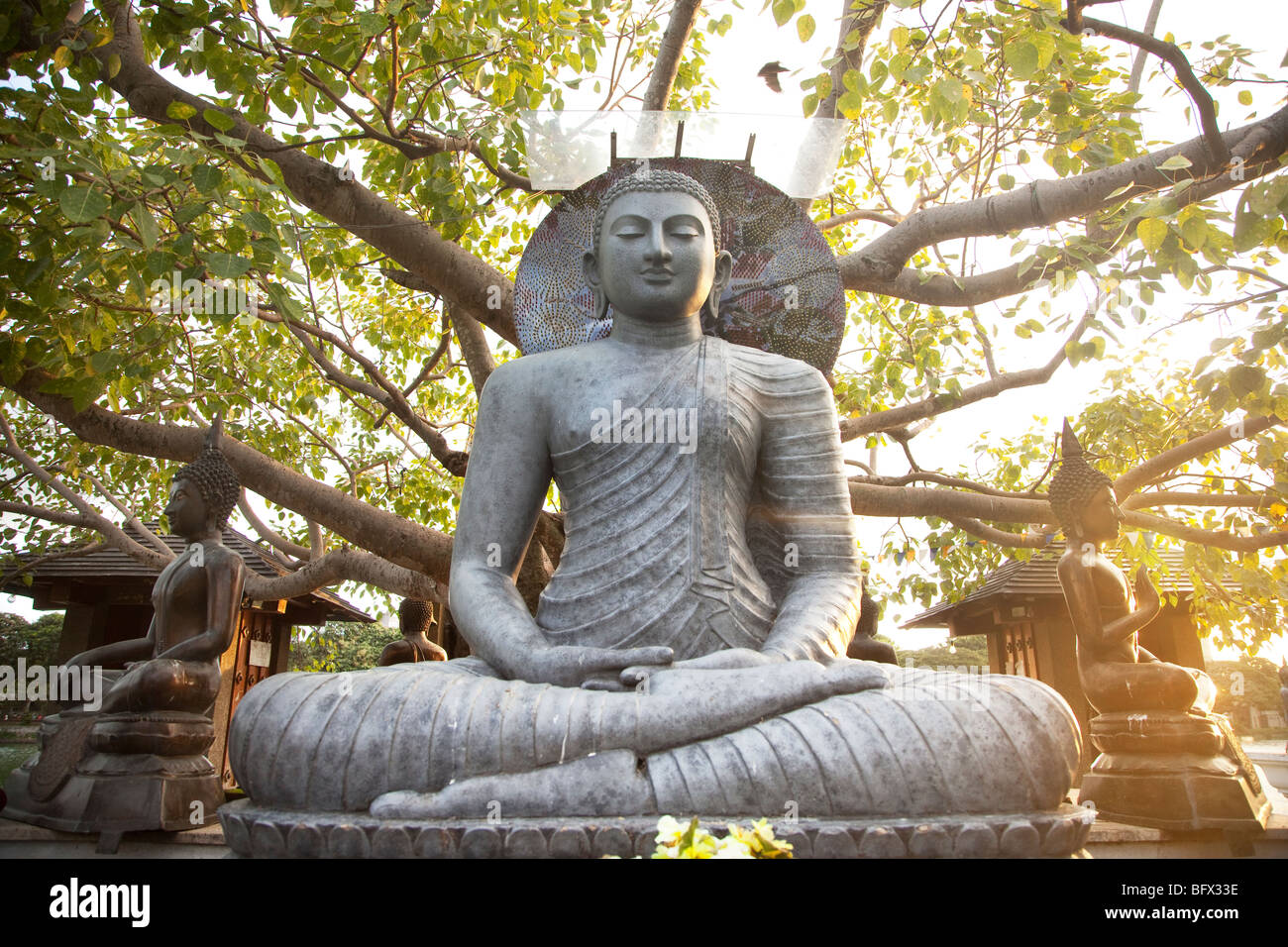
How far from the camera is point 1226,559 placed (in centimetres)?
744

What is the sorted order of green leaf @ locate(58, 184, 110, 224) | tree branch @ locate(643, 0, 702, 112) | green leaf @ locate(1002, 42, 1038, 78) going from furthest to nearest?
tree branch @ locate(643, 0, 702, 112), green leaf @ locate(1002, 42, 1038, 78), green leaf @ locate(58, 184, 110, 224)

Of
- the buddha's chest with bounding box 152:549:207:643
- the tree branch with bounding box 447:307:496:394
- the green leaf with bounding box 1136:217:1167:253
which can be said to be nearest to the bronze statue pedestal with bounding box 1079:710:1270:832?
the green leaf with bounding box 1136:217:1167:253

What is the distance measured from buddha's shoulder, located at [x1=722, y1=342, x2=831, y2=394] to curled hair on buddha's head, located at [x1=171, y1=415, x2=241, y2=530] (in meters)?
2.45

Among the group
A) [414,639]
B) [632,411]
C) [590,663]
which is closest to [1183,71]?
[632,411]

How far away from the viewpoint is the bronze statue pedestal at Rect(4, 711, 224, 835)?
10.9 feet

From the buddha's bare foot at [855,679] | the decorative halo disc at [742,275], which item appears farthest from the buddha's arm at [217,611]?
the buddha's bare foot at [855,679]

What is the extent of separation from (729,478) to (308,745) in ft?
5.84

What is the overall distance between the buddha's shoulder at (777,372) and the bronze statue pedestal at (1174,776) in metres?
1.93

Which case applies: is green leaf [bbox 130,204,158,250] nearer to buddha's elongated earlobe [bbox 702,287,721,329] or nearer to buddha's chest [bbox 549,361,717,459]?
buddha's chest [bbox 549,361,717,459]

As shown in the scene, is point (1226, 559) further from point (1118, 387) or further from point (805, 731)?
point (805, 731)

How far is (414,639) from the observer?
24.0 feet

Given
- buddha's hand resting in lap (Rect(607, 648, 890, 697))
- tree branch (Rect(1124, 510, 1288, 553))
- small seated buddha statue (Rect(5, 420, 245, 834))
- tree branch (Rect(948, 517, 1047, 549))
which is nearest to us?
buddha's hand resting in lap (Rect(607, 648, 890, 697))

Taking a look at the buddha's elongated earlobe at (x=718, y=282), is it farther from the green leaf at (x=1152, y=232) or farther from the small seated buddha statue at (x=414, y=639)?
the small seated buddha statue at (x=414, y=639)
